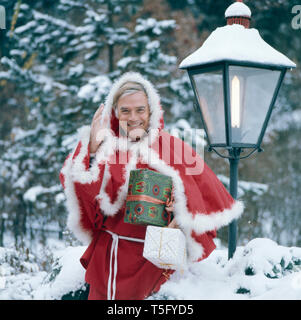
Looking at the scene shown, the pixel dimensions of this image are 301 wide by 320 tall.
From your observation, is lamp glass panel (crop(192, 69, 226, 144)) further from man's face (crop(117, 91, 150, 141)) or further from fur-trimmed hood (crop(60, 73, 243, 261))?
man's face (crop(117, 91, 150, 141))

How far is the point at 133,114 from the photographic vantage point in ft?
10.1

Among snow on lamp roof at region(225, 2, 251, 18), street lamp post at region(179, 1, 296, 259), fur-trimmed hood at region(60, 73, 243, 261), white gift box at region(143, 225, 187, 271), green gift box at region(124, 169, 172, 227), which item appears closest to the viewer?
white gift box at region(143, 225, 187, 271)

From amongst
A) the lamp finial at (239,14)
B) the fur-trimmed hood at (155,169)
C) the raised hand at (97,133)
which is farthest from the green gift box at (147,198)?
the lamp finial at (239,14)

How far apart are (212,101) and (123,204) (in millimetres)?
1041

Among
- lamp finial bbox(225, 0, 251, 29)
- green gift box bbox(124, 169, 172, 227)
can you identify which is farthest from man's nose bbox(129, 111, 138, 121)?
lamp finial bbox(225, 0, 251, 29)

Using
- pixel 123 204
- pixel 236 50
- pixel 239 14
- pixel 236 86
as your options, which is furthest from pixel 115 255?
pixel 239 14

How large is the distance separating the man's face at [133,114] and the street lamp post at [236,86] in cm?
45

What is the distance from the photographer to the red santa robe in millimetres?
2861

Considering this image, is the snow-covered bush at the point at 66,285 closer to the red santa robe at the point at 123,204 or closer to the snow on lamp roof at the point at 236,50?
the red santa robe at the point at 123,204

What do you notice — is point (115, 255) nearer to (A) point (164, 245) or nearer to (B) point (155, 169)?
(A) point (164, 245)

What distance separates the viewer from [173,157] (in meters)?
3.04

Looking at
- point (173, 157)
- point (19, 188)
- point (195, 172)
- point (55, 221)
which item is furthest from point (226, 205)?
point (19, 188)

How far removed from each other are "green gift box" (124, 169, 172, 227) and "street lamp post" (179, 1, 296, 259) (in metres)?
0.60
